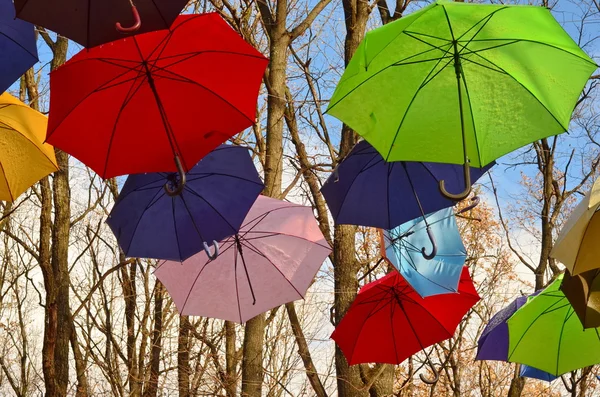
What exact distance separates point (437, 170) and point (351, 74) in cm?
165

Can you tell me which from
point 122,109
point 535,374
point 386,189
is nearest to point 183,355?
point 535,374

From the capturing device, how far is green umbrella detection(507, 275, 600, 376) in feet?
20.0

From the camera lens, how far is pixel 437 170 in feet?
19.9

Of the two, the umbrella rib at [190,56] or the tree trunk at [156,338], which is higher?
the tree trunk at [156,338]

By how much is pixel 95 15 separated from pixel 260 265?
288 centimetres

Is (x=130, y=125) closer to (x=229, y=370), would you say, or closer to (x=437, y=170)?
(x=437, y=170)

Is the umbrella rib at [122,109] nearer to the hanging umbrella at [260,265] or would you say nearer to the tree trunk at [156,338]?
the hanging umbrella at [260,265]

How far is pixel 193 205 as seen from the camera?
233 inches

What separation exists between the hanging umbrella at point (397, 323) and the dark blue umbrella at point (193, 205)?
1706 millimetres

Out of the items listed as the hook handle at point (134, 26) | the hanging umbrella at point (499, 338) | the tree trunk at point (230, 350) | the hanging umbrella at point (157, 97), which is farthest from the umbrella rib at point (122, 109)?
the tree trunk at point (230, 350)

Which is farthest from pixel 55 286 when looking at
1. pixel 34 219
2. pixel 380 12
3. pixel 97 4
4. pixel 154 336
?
pixel 97 4

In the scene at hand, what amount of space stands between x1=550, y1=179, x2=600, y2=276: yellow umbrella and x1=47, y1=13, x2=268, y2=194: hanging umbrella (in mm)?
2210

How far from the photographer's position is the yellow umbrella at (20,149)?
596 cm

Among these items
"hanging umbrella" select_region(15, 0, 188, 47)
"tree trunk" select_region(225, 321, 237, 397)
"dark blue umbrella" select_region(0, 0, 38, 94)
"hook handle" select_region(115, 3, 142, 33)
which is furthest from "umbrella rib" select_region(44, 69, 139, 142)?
"tree trunk" select_region(225, 321, 237, 397)
